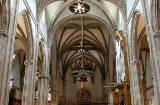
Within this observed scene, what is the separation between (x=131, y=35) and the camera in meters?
15.7

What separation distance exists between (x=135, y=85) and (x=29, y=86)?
6437 millimetres

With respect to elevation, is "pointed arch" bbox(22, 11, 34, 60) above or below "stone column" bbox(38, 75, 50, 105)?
above

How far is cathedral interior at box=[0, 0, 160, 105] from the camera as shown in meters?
11.2

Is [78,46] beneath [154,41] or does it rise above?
above

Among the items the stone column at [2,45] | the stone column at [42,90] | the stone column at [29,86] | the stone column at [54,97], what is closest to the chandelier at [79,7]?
the stone column at [42,90]

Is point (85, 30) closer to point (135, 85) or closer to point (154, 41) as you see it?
point (135, 85)

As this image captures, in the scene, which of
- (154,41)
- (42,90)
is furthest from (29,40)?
(154,41)

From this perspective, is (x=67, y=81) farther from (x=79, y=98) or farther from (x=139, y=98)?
(x=139, y=98)

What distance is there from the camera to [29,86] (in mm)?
14742

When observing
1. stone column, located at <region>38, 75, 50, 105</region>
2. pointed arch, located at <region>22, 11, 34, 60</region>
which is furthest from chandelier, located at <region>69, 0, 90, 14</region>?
stone column, located at <region>38, 75, 50, 105</region>

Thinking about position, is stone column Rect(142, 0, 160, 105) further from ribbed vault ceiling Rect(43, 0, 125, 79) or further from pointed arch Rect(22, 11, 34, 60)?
pointed arch Rect(22, 11, 34, 60)

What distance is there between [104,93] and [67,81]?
6.32 metres

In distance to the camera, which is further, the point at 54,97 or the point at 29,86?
the point at 54,97

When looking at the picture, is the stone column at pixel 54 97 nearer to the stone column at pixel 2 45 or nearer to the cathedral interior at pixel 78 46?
the cathedral interior at pixel 78 46
